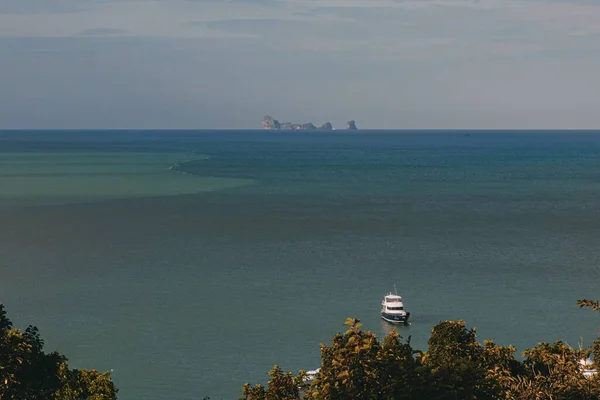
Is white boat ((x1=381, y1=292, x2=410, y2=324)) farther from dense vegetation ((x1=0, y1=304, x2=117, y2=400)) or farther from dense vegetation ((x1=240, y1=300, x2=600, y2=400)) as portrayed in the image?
dense vegetation ((x1=240, y1=300, x2=600, y2=400))

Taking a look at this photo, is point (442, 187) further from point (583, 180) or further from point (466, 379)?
point (466, 379)

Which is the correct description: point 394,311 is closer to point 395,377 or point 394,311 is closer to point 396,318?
point 396,318

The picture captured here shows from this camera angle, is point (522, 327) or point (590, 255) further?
point (590, 255)

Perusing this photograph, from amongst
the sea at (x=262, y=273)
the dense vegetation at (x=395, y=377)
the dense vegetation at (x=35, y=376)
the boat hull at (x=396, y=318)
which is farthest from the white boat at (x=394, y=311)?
the dense vegetation at (x=395, y=377)

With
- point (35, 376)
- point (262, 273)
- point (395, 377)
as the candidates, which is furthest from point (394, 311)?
point (395, 377)

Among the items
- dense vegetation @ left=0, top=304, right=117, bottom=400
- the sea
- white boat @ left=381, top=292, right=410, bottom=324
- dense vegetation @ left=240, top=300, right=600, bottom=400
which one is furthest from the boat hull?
dense vegetation @ left=240, top=300, right=600, bottom=400

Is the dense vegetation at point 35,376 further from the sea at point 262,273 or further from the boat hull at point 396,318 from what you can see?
the boat hull at point 396,318

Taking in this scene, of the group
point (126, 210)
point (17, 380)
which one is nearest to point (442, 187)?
point (126, 210)
